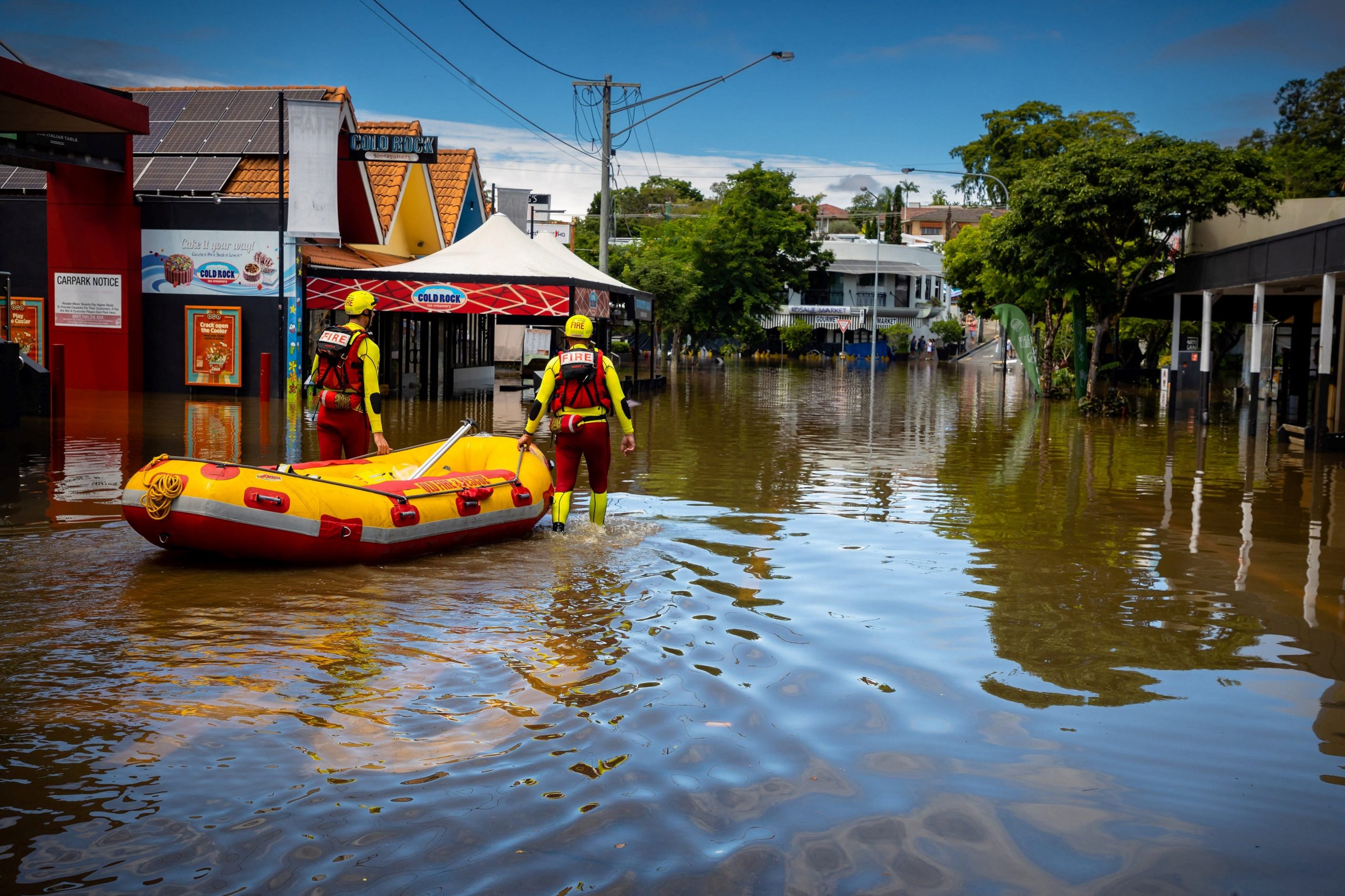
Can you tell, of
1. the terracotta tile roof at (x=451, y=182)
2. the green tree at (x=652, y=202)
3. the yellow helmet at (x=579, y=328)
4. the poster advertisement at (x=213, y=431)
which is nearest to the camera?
the yellow helmet at (x=579, y=328)

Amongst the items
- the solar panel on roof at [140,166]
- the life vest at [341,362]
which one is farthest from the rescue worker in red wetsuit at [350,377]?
the solar panel on roof at [140,166]

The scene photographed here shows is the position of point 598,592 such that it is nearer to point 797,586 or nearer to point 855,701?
point 797,586

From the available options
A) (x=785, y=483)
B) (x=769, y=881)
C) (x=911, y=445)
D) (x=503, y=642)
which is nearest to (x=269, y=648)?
(x=503, y=642)

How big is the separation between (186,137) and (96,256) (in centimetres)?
472

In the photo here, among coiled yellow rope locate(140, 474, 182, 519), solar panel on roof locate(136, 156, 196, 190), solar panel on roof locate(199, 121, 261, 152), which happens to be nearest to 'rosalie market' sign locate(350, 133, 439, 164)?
solar panel on roof locate(199, 121, 261, 152)

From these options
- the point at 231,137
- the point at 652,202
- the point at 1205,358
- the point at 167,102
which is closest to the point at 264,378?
the point at 231,137

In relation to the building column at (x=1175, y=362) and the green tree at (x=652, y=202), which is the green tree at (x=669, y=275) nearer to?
the building column at (x=1175, y=362)

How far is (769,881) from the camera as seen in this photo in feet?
12.2

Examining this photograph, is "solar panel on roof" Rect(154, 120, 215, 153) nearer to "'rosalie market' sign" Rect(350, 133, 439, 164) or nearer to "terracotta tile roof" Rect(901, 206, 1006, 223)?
"'rosalie market' sign" Rect(350, 133, 439, 164)

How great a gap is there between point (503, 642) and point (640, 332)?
150 ft

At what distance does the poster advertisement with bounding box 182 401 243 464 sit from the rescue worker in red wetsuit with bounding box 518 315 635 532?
12.1ft

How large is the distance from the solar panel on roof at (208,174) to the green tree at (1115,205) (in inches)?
728

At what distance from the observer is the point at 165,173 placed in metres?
26.8

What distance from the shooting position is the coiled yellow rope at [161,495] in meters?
7.81
